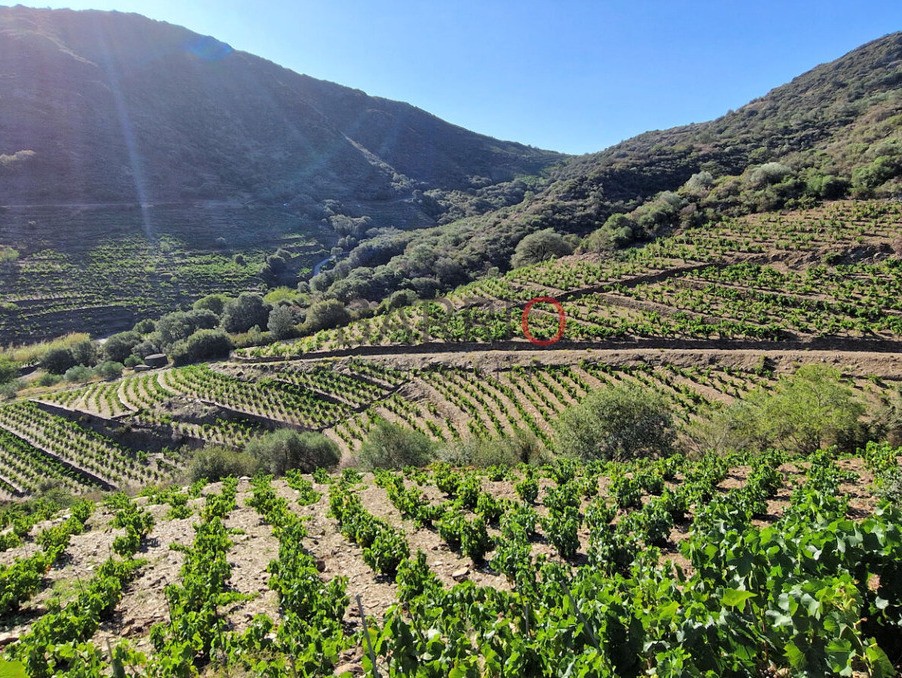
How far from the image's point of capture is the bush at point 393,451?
23984mm

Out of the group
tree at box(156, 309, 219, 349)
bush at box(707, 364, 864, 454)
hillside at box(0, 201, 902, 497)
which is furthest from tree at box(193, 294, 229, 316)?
bush at box(707, 364, 864, 454)

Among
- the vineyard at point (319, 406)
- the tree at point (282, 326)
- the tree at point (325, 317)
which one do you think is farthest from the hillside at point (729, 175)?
the vineyard at point (319, 406)

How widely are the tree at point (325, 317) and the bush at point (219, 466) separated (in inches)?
1402

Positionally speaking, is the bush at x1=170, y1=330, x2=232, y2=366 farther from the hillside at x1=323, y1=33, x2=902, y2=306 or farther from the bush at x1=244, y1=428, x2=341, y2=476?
the bush at x1=244, y1=428, x2=341, y2=476

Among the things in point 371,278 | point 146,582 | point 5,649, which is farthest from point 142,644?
point 371,278

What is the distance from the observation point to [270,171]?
150 meters

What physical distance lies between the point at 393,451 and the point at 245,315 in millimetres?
54812

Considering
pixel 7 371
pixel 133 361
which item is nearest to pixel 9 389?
pixel 7 371

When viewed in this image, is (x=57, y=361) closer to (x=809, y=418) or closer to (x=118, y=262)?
(x=118, y=262)

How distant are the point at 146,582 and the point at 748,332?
38.9 m

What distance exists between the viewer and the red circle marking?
40.3 meters

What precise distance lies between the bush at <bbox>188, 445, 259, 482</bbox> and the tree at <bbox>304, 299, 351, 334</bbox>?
117 ft

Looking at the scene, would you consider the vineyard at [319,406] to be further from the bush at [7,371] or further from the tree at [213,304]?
the tree at [213,304]

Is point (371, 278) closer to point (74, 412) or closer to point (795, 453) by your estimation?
point (74, 412)
